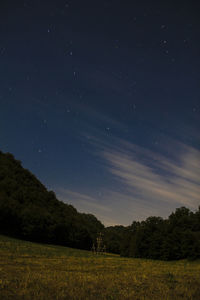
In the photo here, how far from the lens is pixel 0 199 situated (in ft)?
230

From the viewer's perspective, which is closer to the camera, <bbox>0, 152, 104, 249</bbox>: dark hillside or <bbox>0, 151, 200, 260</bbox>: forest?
<bbox>0, 151, 200, 260</bbox>: forest

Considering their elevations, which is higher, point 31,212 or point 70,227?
point 31,212

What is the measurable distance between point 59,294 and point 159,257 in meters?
68.5

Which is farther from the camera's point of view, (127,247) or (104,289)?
(127,247)

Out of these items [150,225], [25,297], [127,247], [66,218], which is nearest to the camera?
[25,297]

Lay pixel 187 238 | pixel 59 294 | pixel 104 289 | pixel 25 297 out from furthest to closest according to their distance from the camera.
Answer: pixel 187 238
pixel 104 289
pixel 59 294
pixel 25 297

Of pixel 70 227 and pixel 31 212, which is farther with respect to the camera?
pixel 70 227

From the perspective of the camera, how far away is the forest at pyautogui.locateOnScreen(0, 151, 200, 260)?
68.8m

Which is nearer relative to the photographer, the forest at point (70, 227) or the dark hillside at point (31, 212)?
the forest at point (70, 227)

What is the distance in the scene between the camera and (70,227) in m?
91.1

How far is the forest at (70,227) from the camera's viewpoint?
226 feet

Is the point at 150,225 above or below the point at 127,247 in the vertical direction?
above

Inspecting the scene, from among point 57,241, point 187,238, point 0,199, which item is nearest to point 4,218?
point 0,199

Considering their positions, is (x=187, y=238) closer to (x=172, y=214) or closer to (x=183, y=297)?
(x=172, y=214)
